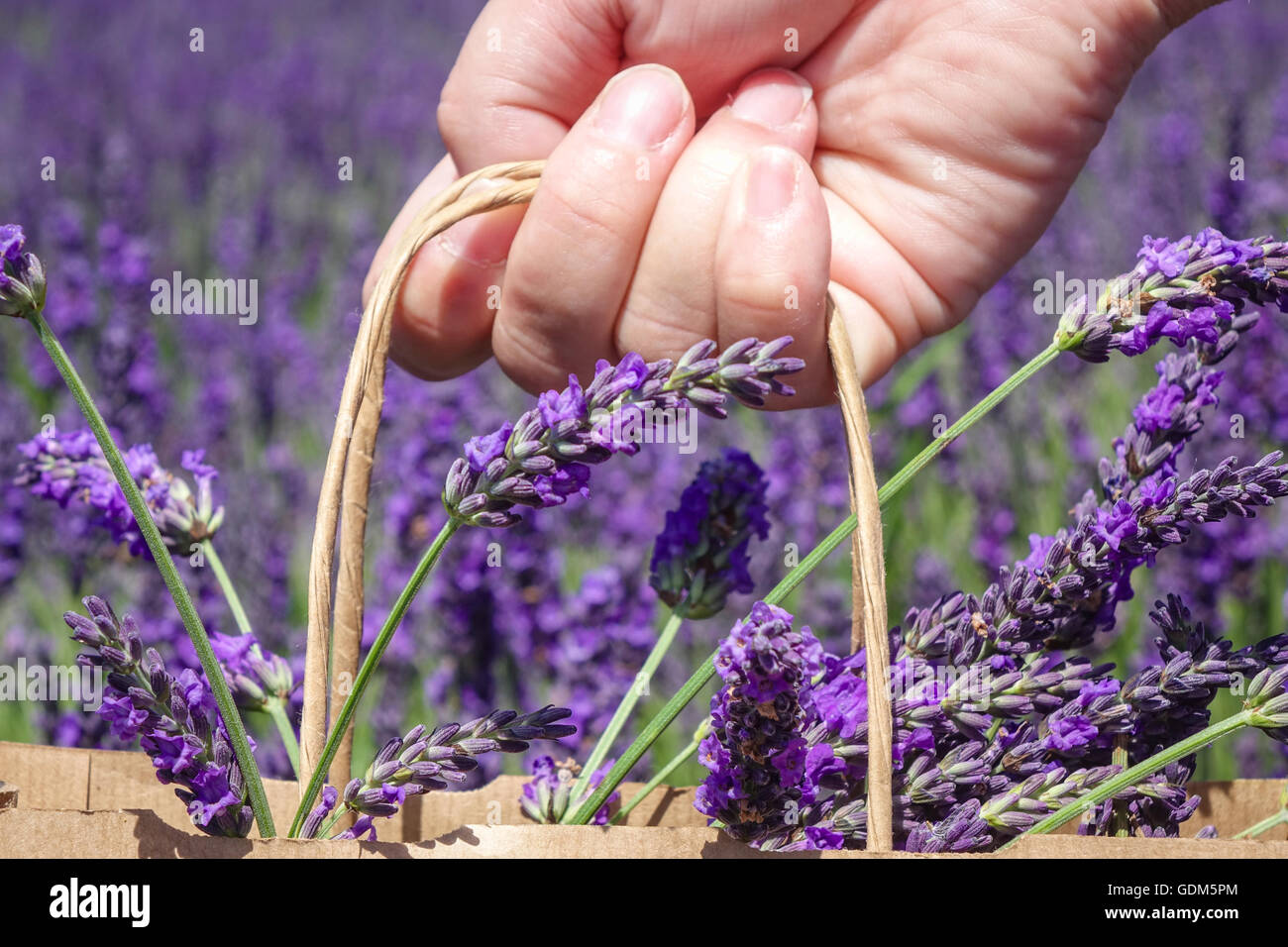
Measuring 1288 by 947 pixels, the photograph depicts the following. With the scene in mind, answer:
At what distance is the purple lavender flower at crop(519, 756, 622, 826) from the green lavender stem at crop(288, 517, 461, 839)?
0.21 meters

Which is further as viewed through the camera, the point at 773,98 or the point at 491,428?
the point at 491,428

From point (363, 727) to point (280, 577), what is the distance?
0.31 m

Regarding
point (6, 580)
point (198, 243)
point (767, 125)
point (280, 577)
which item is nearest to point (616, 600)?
point (280, 577)

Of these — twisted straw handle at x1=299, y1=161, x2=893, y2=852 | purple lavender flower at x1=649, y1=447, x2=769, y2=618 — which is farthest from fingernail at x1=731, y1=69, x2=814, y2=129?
purple lavender flower at x1=649, y1=447, x2=769, y2=618

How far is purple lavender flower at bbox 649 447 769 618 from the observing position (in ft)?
3.16

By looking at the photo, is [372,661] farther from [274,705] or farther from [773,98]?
[773,98]

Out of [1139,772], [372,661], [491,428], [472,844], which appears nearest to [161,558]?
[372,661]

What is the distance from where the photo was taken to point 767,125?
1052 mm

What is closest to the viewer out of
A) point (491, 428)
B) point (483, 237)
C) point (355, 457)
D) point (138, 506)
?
point (138, 506)

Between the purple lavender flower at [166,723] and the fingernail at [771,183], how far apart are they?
573mm

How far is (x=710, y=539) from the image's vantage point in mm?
972

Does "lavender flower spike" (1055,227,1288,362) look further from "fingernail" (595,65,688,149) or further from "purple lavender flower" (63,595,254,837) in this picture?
"purple lavender flower" (63,595,254,837)

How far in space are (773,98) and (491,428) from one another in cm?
90

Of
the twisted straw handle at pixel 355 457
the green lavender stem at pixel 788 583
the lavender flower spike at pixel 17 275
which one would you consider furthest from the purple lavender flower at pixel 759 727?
the lavender flower spike at pixel 17 275
